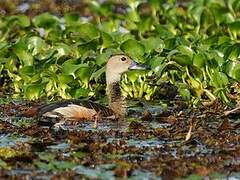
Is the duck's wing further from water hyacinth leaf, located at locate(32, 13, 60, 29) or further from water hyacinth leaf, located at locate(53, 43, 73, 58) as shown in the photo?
water hyacinth leaf, located at locate(32, 13, 60, 29)

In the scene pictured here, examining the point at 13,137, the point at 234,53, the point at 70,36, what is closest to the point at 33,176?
the point at 13,137

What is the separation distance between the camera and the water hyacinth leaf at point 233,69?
11.3 m

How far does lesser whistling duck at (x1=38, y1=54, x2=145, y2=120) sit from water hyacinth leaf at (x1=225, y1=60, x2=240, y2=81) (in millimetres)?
1106

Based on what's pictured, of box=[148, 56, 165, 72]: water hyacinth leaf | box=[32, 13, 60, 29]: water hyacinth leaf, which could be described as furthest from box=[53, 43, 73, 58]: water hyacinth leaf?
box=[32, 13, 60, 29]: water hyacinth leaf

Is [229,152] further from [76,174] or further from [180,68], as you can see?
[180,68]

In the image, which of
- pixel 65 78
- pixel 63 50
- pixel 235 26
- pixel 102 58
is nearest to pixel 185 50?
pixel 102 58

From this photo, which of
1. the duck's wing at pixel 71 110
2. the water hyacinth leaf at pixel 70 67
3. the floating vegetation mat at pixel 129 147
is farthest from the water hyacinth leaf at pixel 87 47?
the duck's wing at pixel 71 110

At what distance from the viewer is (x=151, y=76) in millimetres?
11875

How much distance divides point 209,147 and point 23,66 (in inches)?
181

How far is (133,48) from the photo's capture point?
12.4 metres

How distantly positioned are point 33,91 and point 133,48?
5.30 ft

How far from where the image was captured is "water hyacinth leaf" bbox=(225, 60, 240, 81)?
11262 millimetres

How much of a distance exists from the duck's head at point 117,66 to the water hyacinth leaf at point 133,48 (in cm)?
75

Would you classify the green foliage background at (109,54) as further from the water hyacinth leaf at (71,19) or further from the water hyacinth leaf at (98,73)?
the water hyacinth leaf at (71,19)
